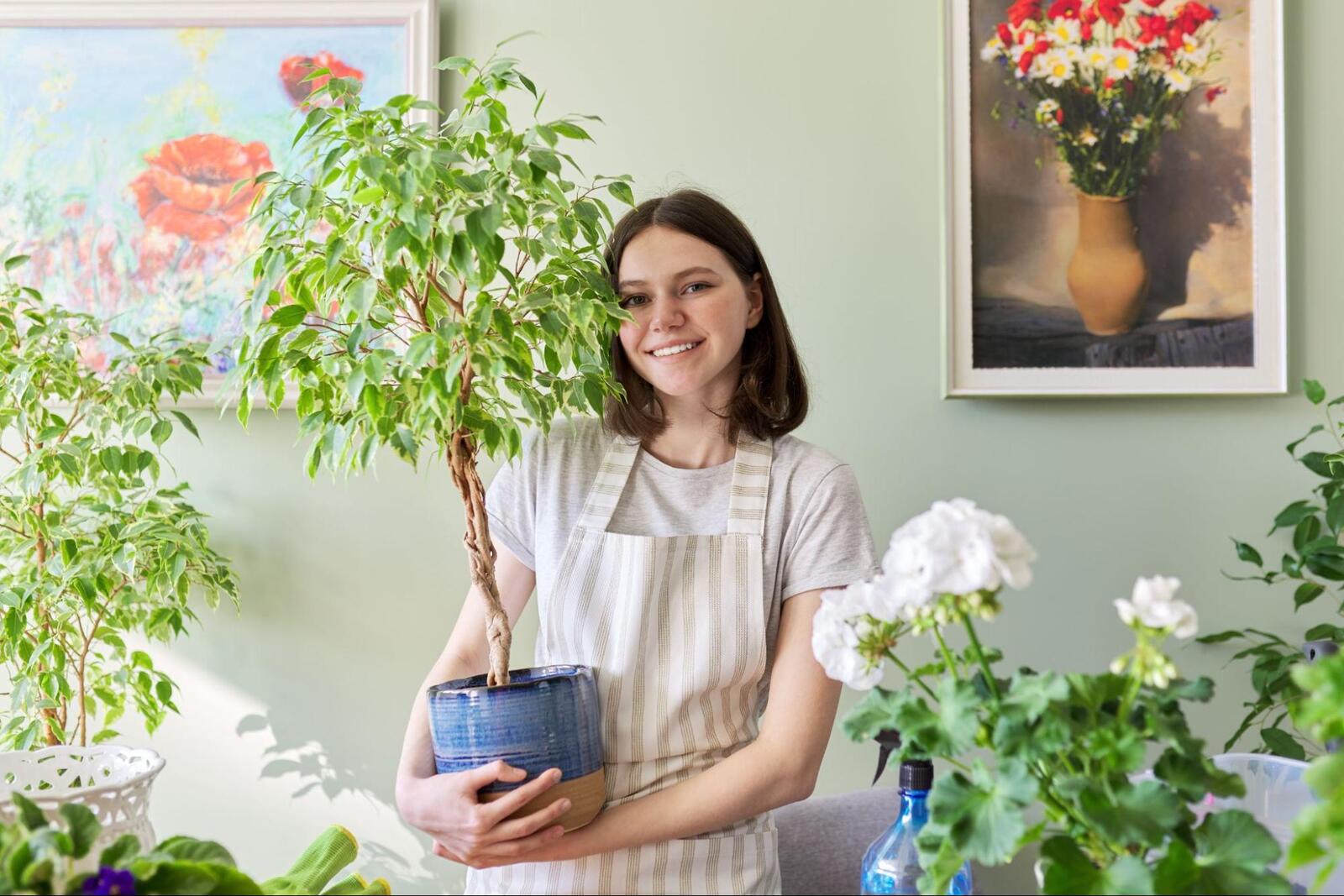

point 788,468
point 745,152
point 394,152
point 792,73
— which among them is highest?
point 792,73

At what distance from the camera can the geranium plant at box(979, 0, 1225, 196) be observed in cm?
162

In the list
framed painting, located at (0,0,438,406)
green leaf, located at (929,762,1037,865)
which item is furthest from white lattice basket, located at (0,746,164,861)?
green leaf, located at (929,762,1037,865)

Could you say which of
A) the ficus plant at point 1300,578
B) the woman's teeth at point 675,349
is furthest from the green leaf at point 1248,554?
the woman's teeth at point 675,349

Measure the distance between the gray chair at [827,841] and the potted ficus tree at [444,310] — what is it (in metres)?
0.42

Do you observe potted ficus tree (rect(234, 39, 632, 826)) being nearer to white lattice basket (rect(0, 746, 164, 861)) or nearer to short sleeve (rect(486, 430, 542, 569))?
short sleeve (rect(486, 430, 542, 569))

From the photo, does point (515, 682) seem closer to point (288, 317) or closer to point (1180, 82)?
point (288, 317)

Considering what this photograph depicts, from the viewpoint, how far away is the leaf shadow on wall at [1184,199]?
162cm

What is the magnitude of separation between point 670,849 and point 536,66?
1145 millimetres

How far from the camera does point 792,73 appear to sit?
1.66 metres

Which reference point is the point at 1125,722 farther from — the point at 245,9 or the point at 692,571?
the point at 245,9

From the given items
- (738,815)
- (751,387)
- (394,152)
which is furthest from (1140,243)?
(394,152)

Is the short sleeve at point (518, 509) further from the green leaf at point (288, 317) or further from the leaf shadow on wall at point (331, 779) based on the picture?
the leaf shadow on wall at point (331, 779)

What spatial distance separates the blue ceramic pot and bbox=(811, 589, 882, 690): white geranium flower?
1.33 feet

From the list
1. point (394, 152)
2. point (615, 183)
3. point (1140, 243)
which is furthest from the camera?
point (1140, 243)
